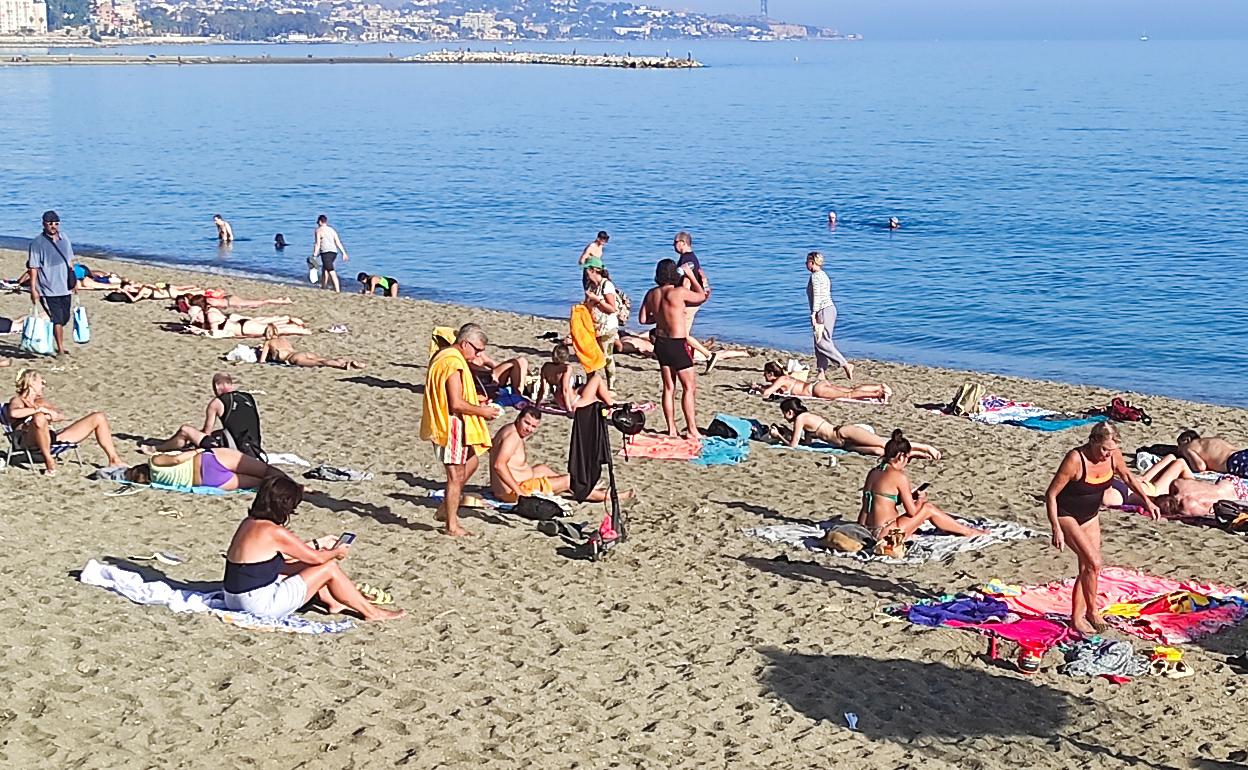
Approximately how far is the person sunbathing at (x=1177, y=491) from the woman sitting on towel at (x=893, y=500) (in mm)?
1969

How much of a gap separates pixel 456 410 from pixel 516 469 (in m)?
1.53

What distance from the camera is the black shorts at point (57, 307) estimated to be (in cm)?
1504

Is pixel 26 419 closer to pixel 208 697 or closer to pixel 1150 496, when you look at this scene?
pixel 208 697

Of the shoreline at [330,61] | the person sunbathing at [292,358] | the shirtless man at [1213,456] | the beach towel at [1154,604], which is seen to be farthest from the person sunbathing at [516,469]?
the shoreline at [330,61]

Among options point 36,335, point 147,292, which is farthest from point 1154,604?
point 147,292

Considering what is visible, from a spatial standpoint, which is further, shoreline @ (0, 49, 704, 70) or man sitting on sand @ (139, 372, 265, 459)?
shoreline @ (0, 49, 704, 70)

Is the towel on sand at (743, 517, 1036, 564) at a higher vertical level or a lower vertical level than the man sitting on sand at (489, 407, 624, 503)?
lower

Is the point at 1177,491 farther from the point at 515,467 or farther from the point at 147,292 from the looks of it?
the point at 147,292

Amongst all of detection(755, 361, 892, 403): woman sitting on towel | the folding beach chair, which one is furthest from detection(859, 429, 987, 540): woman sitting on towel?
the folding beach chair

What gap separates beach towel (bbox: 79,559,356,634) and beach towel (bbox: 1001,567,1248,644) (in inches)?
170

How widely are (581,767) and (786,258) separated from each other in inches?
1044

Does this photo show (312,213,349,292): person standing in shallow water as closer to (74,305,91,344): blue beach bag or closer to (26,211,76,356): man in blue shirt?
(74,305,91,344): blue beach bag

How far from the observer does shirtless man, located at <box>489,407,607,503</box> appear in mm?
10742

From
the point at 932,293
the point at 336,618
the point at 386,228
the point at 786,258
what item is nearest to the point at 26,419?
the point at 336,618
